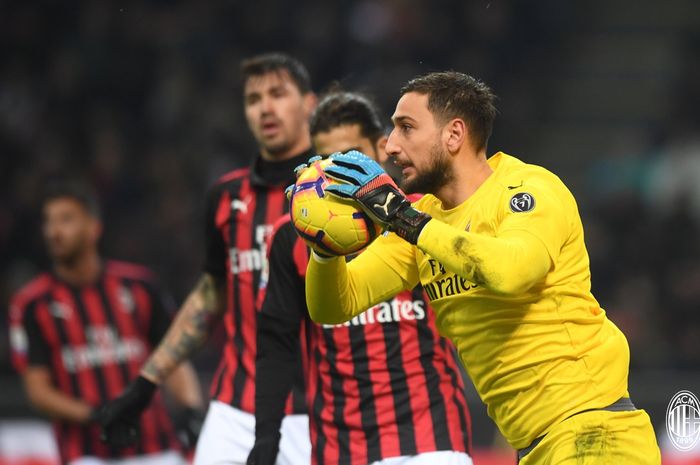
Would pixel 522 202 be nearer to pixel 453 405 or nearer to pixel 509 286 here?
pixel 509 286

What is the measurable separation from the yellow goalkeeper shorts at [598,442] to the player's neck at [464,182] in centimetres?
81

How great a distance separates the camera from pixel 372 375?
4742mm

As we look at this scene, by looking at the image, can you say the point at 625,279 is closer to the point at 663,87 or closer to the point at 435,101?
the point at 663,87

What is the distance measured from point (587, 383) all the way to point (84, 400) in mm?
3831

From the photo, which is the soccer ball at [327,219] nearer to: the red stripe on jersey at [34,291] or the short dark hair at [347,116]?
the short dark hair at [347,116]

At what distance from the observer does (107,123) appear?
1217 cm

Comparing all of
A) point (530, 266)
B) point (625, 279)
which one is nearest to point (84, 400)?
point (530, 266)

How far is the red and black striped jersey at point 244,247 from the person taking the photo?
5449 mm

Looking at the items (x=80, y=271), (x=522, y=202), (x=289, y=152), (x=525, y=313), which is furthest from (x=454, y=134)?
(x=80, y=271)

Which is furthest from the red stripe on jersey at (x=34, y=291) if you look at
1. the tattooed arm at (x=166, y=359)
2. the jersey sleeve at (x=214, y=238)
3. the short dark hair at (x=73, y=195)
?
the jersey sleeve at (x=214, y=238)

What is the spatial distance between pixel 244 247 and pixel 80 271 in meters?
2.01

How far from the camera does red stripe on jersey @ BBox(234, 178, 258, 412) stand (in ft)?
17.7

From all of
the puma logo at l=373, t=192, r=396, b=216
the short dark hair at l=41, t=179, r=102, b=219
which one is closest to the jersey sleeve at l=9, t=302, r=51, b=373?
the short dark hair at l=41, t=179, r=102, b=219

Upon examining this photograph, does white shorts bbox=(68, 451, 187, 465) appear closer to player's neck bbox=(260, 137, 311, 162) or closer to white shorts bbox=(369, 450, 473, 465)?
player's neck bbox=(260, 137, 311, 162)
